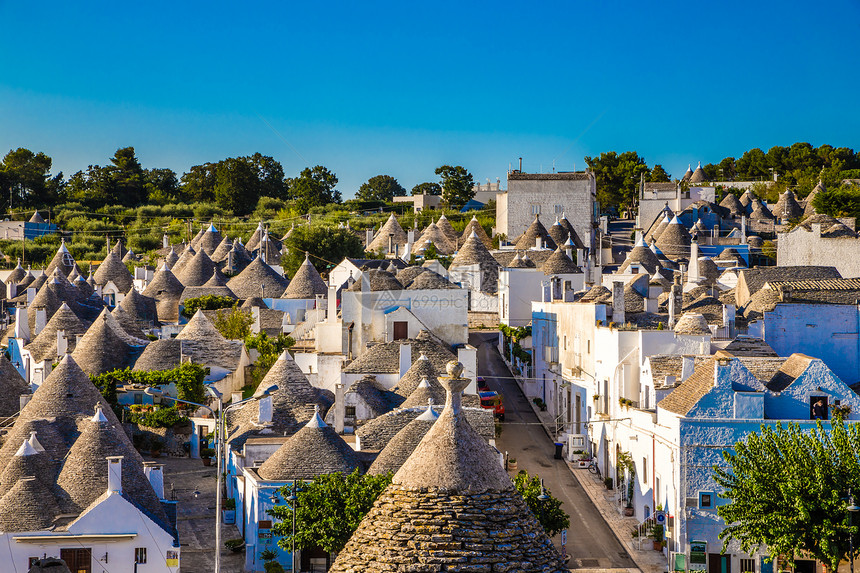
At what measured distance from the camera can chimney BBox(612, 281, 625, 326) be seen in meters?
40.6

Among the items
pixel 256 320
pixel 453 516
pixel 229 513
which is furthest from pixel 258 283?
pixel 453 516

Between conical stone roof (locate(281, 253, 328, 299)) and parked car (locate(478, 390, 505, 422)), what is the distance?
1927 centimetres

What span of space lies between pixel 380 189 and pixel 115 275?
4903 cm

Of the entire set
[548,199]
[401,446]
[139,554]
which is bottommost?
[139,554]

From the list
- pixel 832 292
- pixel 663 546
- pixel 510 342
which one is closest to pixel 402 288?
pixel 510 342

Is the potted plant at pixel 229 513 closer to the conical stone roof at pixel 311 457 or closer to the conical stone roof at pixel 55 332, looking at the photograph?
the conical stone roof at pixel 311 457

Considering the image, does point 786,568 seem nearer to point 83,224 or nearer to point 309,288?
point 309,288

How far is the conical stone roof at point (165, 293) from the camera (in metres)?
62.6

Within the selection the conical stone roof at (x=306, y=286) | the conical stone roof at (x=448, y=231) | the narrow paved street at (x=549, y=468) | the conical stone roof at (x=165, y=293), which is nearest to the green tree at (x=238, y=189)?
the conical stone roof at (x=448, y=231)

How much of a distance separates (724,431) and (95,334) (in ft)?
95.9

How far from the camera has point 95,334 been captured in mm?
48094

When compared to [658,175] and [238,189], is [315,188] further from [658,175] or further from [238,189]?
[658,175]

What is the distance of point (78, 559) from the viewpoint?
27.0m

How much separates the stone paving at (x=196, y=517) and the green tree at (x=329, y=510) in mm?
2294
